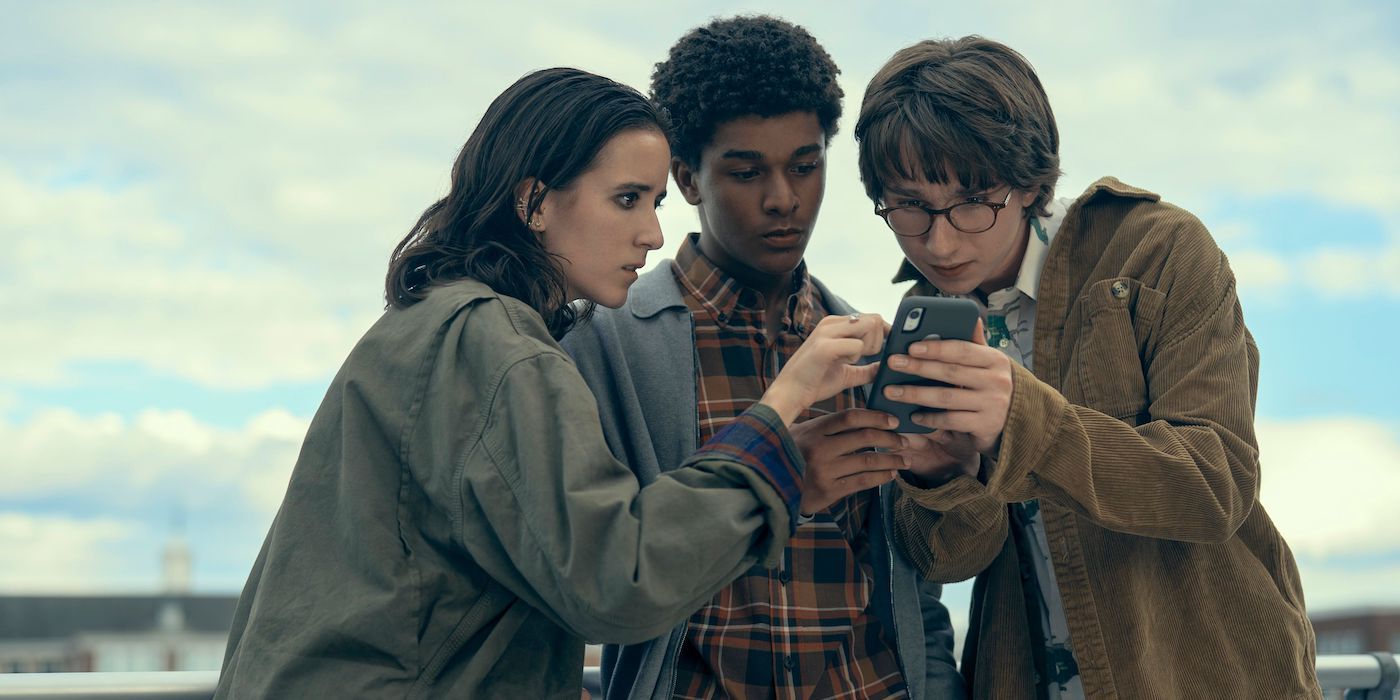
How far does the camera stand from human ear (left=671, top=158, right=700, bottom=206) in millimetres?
3180

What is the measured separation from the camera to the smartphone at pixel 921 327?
225 cm

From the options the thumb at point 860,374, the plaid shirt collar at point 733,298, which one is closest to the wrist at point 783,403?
the thumb at point 860,374

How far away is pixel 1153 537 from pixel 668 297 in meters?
1.16

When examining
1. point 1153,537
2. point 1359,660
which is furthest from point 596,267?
point 1359,660

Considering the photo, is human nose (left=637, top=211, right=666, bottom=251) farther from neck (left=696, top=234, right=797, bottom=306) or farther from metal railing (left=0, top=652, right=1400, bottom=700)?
metal railing (left=0, top=652, right=1400, bottom=700)

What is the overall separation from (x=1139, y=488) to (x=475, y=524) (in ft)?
4.05

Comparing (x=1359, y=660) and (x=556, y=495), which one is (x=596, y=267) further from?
(x=1359, y=660)

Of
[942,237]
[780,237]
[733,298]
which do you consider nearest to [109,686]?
[733,298]

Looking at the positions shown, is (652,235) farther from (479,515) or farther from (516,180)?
(479,515)

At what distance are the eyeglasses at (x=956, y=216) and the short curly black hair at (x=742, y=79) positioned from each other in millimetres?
468

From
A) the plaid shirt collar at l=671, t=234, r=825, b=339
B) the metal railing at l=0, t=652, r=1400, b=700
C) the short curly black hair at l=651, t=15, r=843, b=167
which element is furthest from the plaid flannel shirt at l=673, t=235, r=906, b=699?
the metal railing at l=0, t=652, r=1400, b=700

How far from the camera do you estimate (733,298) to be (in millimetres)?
3016

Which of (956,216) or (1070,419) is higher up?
(956,216)

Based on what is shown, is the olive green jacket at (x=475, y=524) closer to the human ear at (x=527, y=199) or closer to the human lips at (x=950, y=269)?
the human ear at (x=527, y=199)
